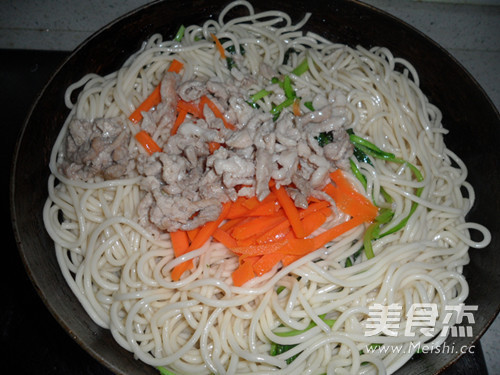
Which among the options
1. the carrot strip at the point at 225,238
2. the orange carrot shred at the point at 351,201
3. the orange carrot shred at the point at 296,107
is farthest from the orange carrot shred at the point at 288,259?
the orange carrot shred at the point at 296,107

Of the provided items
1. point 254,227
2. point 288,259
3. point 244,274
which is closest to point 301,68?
point 254,227

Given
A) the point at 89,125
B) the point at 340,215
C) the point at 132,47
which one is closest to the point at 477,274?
the point at 340,215

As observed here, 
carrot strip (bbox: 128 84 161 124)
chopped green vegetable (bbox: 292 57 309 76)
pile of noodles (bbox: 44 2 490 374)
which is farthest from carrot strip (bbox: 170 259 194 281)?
chopped green vegetable (bbox: 292 57 309 76)

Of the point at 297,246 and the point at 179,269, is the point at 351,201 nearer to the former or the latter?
the point at 297,246

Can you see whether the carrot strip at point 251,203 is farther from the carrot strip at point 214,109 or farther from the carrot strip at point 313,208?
the carrot strip at point 214,109

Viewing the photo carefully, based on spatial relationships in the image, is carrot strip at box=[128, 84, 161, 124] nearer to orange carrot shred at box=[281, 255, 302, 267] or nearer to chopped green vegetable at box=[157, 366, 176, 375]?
orange carrot shred at box=[281, 255, 302, 267]

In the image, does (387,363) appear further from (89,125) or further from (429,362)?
(89,125)
